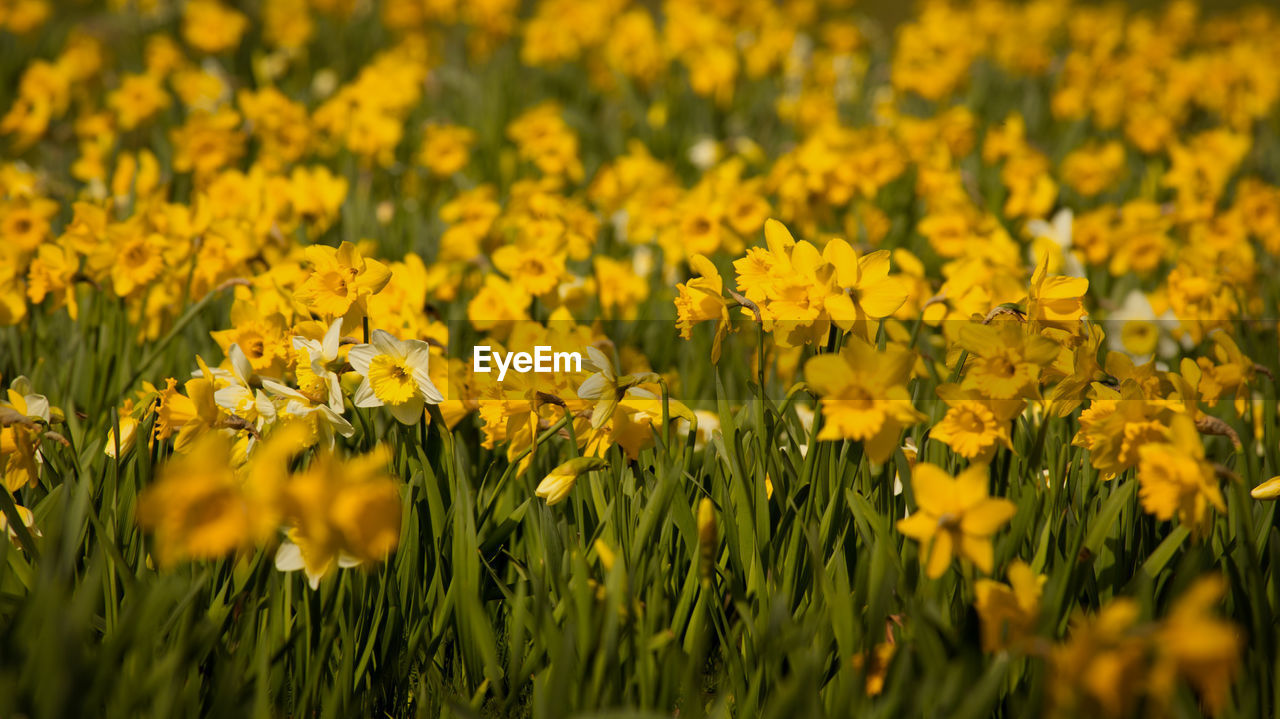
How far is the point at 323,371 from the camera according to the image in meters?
1.46

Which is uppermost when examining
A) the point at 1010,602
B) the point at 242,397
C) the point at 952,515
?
the point at 242,397

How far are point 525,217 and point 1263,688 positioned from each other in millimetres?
1986

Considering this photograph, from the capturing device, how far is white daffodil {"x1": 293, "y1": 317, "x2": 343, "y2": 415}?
1.44 m

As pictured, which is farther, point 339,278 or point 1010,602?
point 339,278

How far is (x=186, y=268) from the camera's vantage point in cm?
236

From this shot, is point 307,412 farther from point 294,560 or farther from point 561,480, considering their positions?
point 561,480

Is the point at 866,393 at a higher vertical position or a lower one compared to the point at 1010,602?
higher

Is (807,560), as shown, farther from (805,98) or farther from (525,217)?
(805,98)

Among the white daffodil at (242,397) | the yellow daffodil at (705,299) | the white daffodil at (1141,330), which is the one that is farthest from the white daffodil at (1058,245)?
the white daffodil at (242,397)

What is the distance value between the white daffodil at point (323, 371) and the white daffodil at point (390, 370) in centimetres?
3

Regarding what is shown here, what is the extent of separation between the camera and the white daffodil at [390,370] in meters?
1.45

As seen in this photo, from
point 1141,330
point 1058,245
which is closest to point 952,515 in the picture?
point 1141,330

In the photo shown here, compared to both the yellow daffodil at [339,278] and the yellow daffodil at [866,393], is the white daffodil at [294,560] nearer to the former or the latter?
the yellow daffodil at [339,278]

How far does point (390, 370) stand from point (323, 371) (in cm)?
10
